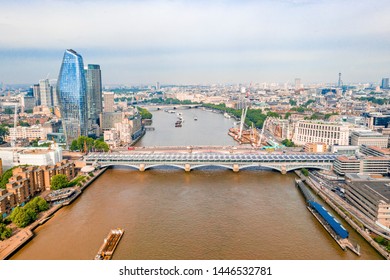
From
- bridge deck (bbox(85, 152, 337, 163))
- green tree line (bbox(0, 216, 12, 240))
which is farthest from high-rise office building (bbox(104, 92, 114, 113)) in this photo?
green tree line (bbox(0, 216, 12, 240))

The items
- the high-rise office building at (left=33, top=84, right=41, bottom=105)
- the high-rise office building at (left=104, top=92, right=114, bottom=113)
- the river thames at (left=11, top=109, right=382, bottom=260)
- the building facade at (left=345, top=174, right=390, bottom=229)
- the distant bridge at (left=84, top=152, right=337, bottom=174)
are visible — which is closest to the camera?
the river thames at (left=11, top=109, right=382, bottom=260)

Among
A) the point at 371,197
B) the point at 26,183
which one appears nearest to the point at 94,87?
the point at 26,183

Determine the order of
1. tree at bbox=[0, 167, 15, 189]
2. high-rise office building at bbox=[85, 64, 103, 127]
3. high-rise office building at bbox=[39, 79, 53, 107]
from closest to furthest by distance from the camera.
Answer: tree at bbox=[0, 167, 15, 189], high-rise office building at bbox=[85, 64, 103, 127], high-rise office building at bbox=[39, 79, 53, 107]

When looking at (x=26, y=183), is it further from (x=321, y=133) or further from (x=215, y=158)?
(x=321, y=133)

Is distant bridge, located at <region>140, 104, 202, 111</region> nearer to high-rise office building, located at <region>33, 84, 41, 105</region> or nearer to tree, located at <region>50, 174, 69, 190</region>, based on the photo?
high-rise office building, located at <region>33, 84, 41, 105</region>

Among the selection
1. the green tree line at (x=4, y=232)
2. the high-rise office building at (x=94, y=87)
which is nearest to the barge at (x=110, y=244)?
the green tree line at (x=4, y=232)

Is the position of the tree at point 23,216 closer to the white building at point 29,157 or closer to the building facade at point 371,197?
the white building at point 29,157

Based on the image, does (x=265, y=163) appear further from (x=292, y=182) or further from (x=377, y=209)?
(x=377, y=209)
